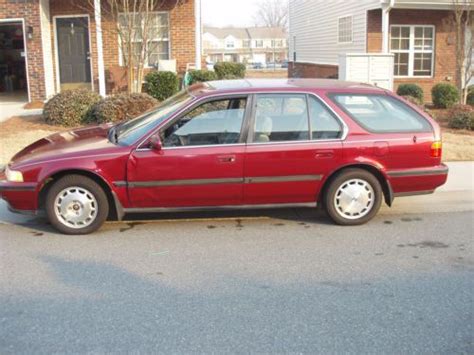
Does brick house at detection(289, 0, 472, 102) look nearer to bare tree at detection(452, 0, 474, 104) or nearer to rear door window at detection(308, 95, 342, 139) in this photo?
bare tree at detection(452, 0, 474, 104)

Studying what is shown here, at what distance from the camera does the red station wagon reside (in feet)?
18.5

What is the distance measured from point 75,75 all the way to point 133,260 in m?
12.8

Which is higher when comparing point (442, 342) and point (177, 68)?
point (177, 68)

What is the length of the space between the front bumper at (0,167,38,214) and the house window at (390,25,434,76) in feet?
48.8

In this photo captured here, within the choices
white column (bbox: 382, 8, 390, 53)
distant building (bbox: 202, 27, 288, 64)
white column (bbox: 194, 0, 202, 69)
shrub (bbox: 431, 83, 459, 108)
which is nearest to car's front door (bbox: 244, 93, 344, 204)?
white column (bbox: 194, 0, 202, 69)

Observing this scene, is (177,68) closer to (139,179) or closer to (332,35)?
(332,35)

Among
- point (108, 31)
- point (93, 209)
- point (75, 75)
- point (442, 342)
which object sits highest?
point (108, 31)

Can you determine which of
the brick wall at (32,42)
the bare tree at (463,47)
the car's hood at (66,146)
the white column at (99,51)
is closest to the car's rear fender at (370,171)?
the car's hood at (66,146)

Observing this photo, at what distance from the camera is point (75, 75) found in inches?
657

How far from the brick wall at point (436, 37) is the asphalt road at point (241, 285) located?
12599mm

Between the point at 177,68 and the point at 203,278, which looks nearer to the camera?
the point at 203,278

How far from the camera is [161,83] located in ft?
47.5

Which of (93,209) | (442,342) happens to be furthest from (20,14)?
(442,342)

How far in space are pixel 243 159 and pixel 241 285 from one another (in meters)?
1.66
